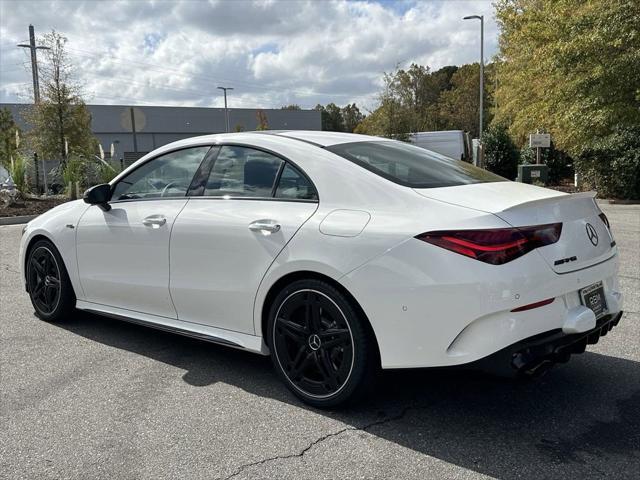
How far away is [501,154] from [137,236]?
79.6 feet

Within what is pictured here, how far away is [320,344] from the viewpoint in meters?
3.31

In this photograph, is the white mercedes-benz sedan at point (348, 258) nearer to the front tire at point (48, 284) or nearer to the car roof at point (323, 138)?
the car roof at point (323, 138)

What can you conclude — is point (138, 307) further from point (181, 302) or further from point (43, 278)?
point (43, 278)

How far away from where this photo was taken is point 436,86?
60906 millimetres

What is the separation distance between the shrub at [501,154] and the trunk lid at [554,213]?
78.6 ft

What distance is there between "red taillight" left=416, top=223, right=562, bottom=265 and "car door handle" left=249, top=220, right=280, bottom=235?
0.95 m

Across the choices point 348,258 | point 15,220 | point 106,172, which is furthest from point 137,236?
point 106,172

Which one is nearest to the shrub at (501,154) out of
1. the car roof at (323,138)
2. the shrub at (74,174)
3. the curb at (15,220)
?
the shrub at (74,174)

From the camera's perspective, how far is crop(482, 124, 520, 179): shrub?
86.3 feet

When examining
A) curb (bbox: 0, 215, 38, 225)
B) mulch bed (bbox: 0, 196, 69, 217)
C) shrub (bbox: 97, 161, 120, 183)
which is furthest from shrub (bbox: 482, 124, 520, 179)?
curb (bbox: 0, 215, 38, 225)

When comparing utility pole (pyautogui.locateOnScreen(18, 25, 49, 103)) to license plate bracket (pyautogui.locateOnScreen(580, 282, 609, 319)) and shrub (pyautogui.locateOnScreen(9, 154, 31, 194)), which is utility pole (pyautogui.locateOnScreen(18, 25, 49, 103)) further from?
license plate bracket (pyautogui.locateOnScreen(580, 282, 609, 319))

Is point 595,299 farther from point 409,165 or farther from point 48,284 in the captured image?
point 48,284

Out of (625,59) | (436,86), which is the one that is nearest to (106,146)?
(436,86)

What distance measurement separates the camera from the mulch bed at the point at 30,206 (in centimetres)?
1609
